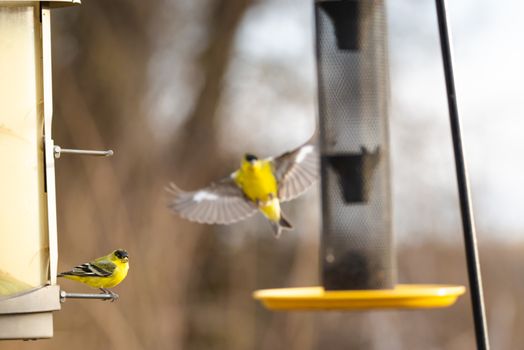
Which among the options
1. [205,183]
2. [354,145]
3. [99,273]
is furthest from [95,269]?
[205,183]

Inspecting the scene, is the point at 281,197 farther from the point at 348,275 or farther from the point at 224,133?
the point at 224,133

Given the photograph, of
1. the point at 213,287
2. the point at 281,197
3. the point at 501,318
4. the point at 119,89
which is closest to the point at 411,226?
the point at 501,318

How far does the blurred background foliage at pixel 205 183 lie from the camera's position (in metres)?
11.7

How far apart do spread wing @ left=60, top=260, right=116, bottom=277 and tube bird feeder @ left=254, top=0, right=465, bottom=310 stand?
0.99 meters

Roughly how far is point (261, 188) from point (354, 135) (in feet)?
4.93

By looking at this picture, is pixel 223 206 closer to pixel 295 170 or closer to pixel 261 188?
pixel 261 188

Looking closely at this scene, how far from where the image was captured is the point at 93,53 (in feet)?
43.2

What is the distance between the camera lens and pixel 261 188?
661 centimetres

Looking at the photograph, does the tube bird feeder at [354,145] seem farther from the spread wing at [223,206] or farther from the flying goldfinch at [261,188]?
the spread wing at [223,206]

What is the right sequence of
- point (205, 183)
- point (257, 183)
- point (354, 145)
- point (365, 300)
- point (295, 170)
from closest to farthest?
point (365, 300), point (354, 145), point (257, 183), point (295, 170), point (205, 183)

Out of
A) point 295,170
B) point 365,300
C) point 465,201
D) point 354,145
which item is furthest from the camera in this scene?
point 295,170

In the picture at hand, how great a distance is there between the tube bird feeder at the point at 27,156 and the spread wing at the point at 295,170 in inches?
97.9

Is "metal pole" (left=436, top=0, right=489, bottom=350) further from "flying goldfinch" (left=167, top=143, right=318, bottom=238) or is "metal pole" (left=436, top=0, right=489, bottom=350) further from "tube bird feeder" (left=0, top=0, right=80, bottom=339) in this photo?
"flying goldfinch" (left=167, top=143, right=318, bottom=238)

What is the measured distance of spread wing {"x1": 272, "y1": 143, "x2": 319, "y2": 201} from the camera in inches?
265
